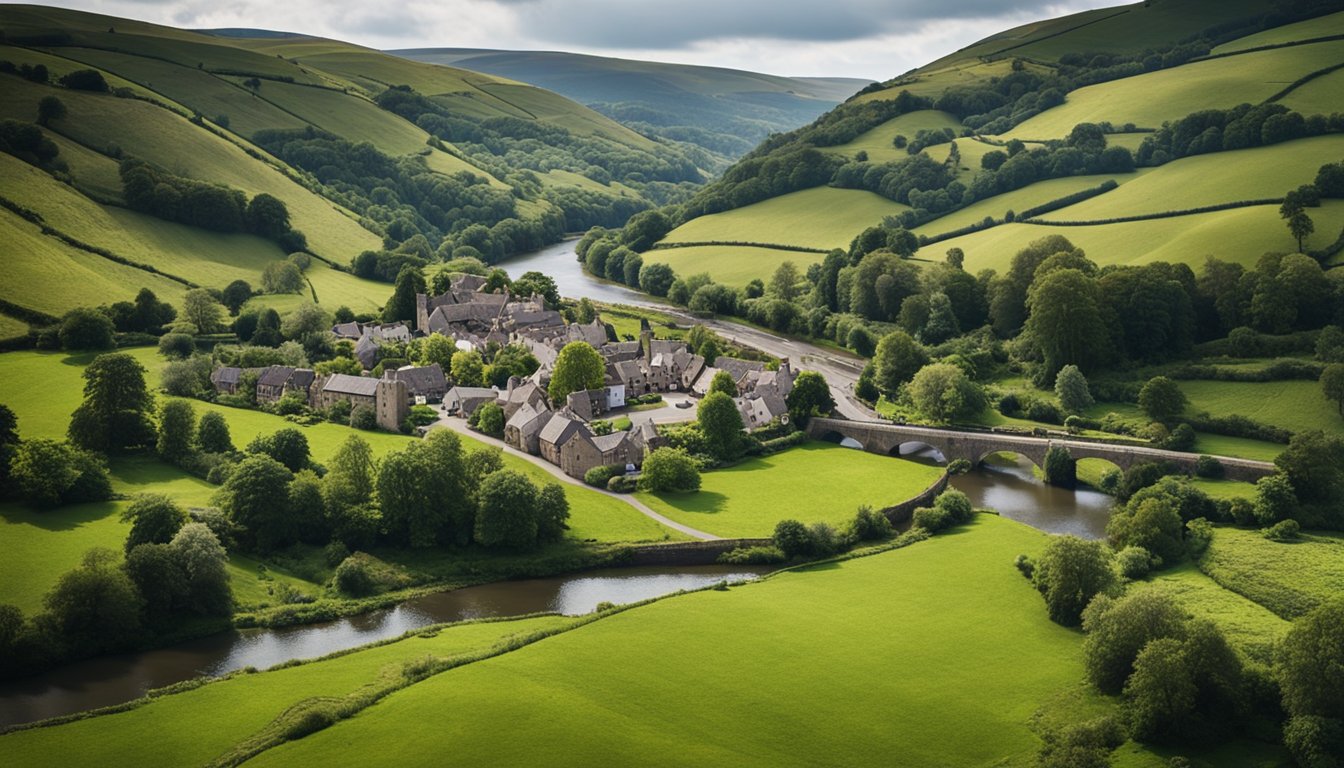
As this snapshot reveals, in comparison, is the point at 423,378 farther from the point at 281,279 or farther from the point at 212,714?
the point at 212,714

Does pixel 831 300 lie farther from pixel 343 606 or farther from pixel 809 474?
pixel 343 606

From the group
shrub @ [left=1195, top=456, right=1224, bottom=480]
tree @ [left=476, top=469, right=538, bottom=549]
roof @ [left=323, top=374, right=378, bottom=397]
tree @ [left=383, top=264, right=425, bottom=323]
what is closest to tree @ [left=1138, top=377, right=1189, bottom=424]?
shrub @ [left=1195, top=456, right=1224, bottom=480]

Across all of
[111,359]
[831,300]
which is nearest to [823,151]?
[831,300]

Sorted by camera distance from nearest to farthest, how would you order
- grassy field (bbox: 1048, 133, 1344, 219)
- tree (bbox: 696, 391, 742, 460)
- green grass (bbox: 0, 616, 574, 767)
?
green grass (bbox: 0, 616, 574, 767) → tree (bbox: 696, 391, 742, 460) → grassy field (bbox: 1048, 133, 1344, 219)

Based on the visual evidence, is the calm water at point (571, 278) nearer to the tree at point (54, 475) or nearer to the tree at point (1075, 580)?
the tree at point (54, 475)

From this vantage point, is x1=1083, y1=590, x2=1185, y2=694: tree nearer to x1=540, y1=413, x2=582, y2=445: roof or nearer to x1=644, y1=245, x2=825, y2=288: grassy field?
x1=540, y1=413, x2=582, y2=445: roof

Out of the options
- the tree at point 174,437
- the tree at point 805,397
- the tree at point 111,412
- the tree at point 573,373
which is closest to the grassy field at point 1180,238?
the tree at point 805,397

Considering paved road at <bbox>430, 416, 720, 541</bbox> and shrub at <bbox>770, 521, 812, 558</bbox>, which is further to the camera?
paved road at <bbox>430, 416, 720, 541</bbox>

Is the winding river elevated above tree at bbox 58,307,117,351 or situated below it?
below
